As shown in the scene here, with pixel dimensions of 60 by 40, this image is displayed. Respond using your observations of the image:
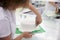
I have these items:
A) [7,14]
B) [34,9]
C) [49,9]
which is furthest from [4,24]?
[49,9]

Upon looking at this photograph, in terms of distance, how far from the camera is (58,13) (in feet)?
3.58

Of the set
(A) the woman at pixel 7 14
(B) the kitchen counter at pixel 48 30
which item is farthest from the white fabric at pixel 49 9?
(A) the woman at pixel 7 14

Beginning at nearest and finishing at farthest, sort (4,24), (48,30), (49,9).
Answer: (4,24) → (48,30) → (49,9)

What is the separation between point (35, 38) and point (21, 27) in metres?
0.13

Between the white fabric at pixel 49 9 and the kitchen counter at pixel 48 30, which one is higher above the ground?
the white fabric at pixel 49 9

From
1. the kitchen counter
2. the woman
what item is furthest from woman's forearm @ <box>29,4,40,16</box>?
the woman

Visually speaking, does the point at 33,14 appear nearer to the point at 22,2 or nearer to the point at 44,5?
the point at 44,5

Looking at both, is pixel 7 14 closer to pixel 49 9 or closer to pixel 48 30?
pixel 48 30

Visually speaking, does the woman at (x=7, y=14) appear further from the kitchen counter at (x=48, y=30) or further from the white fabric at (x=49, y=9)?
the white fabric at (x=49, y=9)

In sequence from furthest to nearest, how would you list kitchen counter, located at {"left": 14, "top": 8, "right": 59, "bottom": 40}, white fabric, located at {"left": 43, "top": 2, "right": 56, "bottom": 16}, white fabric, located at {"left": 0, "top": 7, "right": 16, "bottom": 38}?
white fabric, located at {"left": 43, "top": 2, "right": 56, "bottom": 16} < kitchen counter, located at {"left": 14, "top": 8, "right": 59, "bottom": 40} < white fabric, located at {"left": 0, "top": 7, "right": 16, "bottom": 38}

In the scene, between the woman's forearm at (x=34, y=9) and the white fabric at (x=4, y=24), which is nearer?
the white fabric at (x=4, y=24)

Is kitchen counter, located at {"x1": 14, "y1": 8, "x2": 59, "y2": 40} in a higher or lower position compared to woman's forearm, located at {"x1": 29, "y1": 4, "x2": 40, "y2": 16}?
lower

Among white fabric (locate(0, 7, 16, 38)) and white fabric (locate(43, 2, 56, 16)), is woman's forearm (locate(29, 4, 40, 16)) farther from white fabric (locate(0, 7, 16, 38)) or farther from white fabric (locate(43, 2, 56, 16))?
white fabric (locate(0, 7, 16, 38))

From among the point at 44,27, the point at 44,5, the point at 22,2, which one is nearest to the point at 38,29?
the point at 44,27
